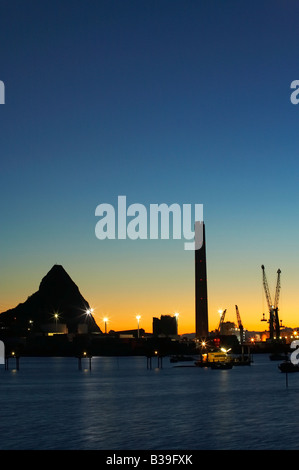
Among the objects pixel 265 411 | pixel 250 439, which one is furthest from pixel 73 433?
pixel 265 411

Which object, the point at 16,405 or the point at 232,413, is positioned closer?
the point at 232,413

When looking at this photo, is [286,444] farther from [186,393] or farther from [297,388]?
[297,388]

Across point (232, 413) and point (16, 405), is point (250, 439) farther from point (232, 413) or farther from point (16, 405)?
point (16, 405)

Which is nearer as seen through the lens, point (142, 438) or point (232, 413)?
point (142, 438)

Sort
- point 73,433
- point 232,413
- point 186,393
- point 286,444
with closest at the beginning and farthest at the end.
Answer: point 286,444
point 73,433
point 232,413
point 186,393

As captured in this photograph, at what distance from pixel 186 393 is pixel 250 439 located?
62.3 meters

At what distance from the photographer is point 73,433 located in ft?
235

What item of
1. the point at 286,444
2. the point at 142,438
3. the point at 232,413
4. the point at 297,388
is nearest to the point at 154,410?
the point at 232,413

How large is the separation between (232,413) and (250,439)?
24.3m
